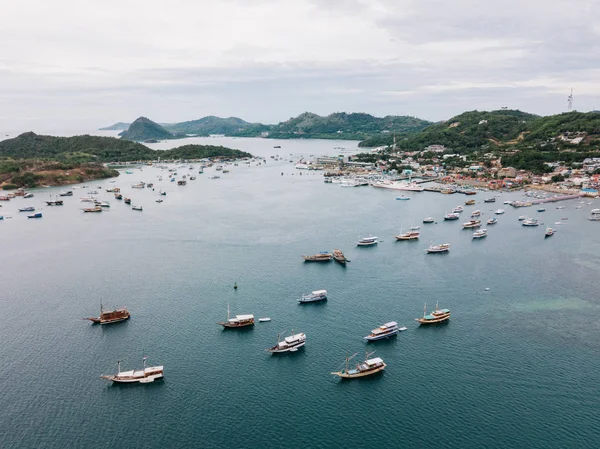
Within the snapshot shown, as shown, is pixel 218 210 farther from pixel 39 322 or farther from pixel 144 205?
pixel 39 322

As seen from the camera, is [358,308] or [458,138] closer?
[358,308]

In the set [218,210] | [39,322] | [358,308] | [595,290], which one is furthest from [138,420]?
[218,210]

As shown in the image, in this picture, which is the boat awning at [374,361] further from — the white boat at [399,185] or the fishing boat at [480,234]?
the white boat at [399,185]

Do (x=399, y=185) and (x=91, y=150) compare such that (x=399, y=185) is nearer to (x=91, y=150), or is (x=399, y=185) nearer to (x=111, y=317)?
(x=111, y=317)

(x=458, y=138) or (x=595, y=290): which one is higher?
(x=458, y=138)

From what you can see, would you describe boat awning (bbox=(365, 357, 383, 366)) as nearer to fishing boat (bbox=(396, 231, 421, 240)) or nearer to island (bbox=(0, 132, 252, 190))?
fishing boat (bbox=(396, 231, 421, 240))

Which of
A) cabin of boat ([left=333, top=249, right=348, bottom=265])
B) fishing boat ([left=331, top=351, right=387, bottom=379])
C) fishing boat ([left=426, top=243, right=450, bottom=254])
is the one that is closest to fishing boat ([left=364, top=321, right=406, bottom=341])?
fishing boat ([left=331, top=351, right=387, bottom=379])
